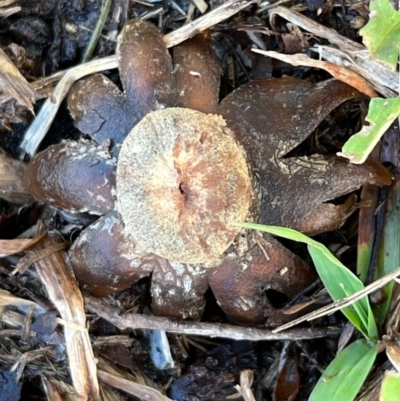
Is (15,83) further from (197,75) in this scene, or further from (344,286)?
(344,286)

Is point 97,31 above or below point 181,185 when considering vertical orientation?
above

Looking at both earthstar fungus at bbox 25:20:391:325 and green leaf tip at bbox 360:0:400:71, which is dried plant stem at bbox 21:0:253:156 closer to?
earthstar fungus at bbox 25:20:391:325

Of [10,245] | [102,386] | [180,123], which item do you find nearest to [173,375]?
[102,386]

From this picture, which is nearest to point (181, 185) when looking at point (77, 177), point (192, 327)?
point (77, 177)

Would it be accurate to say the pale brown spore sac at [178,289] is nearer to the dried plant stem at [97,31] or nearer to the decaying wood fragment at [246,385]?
the decaying wood fragment at [246,385]

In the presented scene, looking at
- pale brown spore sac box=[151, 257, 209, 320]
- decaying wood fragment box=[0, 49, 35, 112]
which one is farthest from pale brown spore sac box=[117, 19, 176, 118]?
pale brown spore sac box=[151, 257, 209, 320]
